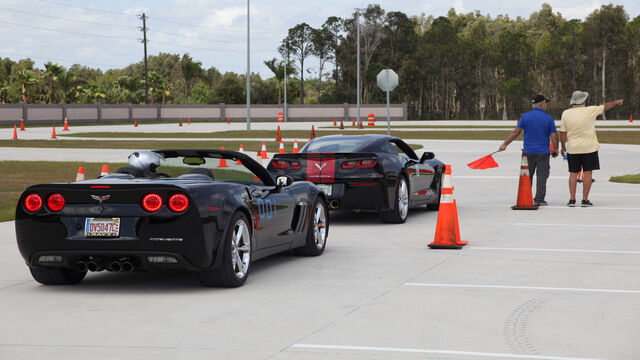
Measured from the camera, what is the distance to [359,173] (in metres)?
13.2

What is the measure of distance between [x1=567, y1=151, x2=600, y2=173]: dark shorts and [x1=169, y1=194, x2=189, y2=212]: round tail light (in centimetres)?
926

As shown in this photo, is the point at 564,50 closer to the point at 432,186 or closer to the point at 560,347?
the point at 432,186

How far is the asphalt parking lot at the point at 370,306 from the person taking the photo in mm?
6148

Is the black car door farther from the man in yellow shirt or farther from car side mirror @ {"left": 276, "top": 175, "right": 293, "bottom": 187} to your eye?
the man in yellow shirt

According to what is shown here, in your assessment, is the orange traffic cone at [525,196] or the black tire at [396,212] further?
the orange traffic cone at [525,196]

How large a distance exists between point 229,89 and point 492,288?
4445 inches

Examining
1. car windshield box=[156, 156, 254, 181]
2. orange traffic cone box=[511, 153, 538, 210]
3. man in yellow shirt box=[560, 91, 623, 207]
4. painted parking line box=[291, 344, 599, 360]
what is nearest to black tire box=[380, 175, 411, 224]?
orange traffic cone box=[511, 153, 538, 210]

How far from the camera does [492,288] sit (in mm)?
8414

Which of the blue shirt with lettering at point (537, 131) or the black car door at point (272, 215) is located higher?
the blue shirt with lettering at point (537, 131)

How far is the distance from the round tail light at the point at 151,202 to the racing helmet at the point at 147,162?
107cm

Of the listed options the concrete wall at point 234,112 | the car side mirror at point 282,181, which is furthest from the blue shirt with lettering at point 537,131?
the concrete wall at point 234,112

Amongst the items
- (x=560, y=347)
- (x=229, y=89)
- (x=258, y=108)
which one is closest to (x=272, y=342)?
(x=560, y=347)

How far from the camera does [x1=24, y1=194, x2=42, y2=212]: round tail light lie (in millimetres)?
8273

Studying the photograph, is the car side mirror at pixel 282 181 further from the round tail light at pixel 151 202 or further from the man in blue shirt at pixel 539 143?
the man in blue shirt at pixel 539 143
